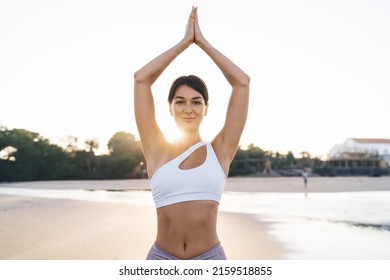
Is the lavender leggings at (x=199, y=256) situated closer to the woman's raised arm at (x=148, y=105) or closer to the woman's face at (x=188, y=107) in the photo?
the woman's raised arm at (x=148, y=105)

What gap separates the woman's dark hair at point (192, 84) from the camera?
1868mm

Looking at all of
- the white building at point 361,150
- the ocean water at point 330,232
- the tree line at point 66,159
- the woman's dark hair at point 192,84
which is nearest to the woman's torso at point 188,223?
the woman's dark hair at point 192,84

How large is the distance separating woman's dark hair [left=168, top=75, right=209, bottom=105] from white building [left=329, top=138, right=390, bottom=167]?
44.1 meters

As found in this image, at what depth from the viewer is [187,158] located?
1.83 meters

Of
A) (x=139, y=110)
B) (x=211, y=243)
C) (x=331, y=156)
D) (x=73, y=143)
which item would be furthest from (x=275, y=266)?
(x=331, y=156)

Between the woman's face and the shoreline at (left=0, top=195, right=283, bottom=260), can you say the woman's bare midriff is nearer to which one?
the woman's face

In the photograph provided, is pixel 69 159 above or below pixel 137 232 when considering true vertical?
above

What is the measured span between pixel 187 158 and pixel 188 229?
0.28m

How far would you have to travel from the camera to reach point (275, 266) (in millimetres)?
3818

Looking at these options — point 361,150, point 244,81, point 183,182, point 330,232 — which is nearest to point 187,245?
point 183,182

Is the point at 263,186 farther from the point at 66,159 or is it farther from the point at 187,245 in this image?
the point at 187,245

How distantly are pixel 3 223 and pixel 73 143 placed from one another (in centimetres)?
A: 2844

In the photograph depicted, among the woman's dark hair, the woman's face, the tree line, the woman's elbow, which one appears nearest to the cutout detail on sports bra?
the woman's face

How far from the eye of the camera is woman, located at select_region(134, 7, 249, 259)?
1.80 metres
